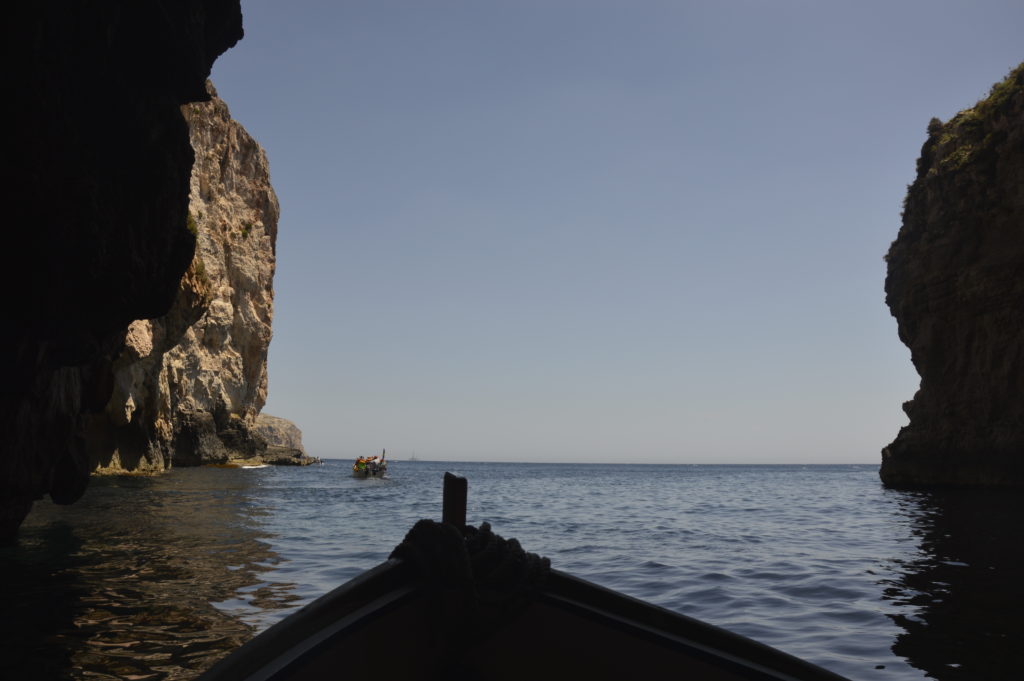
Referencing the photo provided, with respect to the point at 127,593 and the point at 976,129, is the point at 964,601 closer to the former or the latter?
the point at 127,593

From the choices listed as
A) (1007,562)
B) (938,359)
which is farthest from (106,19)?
(938,359)

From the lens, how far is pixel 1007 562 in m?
10.8

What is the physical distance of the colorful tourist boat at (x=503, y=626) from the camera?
121 inches

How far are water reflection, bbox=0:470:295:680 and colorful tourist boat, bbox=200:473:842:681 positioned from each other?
299 centimetres

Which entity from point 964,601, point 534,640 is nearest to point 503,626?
point 534,640

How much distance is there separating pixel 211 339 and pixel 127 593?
154ft

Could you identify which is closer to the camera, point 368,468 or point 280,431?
point 368,468

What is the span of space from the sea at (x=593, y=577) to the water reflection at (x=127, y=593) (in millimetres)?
32

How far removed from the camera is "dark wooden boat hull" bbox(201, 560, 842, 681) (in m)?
3.01

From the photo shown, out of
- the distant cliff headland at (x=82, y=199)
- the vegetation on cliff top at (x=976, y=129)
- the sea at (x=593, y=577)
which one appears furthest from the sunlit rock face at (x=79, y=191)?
the vegetation on cliff top at (x=976, y=129)

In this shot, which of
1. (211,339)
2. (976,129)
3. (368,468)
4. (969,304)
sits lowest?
(368,468)

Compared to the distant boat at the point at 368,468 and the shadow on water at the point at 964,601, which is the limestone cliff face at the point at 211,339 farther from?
the shadow on water at the point at 964,601

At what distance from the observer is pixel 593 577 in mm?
10164

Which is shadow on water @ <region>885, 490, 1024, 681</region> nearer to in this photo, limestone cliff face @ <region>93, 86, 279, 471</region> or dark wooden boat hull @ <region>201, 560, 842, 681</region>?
dark wooden boat hull @ <region>201, 560, 842, 681</region>
